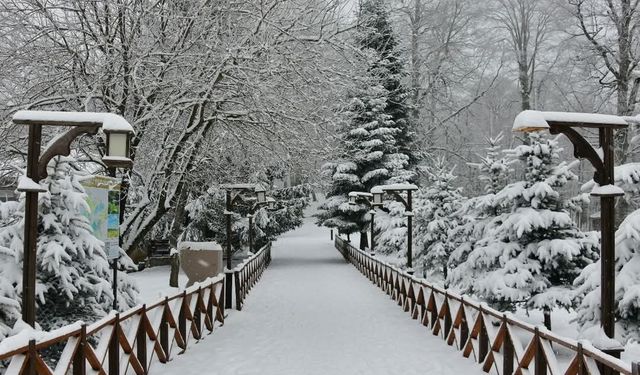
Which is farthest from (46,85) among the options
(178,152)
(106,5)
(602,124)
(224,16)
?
(602,124)

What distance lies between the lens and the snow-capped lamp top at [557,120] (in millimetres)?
6789

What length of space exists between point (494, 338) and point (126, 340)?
485cm

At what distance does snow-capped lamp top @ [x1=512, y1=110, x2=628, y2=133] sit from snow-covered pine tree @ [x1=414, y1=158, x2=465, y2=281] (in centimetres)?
1467

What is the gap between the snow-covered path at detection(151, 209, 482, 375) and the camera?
904cm

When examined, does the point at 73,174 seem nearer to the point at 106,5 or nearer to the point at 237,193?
the point at 106,5

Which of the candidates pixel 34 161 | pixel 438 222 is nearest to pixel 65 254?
pixel 34 161

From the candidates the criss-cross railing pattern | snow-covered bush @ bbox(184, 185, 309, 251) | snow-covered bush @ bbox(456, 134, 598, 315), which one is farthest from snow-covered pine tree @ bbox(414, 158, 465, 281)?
the criss-cross railing pattern

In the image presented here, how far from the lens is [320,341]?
1116 centimetres

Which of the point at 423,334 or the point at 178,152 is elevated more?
the point at 178,152

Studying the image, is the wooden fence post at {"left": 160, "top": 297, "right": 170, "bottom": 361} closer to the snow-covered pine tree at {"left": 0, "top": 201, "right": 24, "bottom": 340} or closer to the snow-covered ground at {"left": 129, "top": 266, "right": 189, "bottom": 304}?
the snow-covered pine tree at {"left": 0, "top": 201, "right": 24, "bottom": 340}

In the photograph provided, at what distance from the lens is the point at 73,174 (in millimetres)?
9469

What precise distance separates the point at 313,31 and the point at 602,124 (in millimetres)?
6886

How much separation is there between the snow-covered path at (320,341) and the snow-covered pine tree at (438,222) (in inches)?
118

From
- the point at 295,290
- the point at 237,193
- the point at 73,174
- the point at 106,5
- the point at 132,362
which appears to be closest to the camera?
the point at 132,362
